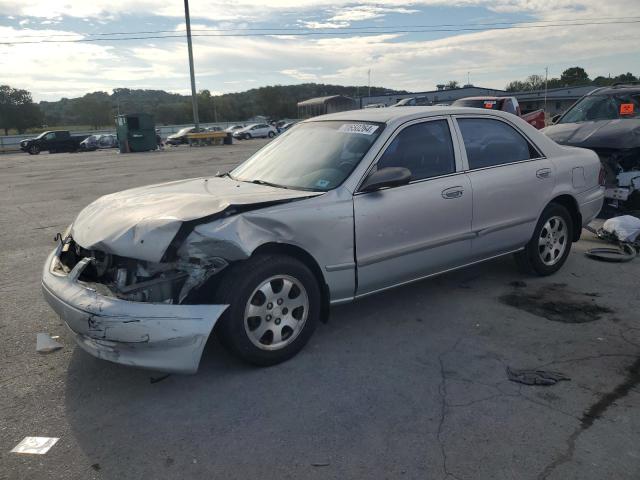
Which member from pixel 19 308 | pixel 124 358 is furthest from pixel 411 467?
pixel 19 308

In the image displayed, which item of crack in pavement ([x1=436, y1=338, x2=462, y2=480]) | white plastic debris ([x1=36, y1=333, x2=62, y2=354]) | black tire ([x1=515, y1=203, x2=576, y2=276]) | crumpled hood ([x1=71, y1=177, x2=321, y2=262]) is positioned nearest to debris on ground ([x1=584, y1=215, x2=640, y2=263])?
black tire ([x1=515, y1=203, x2=576, y2=276])

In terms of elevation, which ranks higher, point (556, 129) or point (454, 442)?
point (556, 129)

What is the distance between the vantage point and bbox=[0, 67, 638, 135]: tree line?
79750mm

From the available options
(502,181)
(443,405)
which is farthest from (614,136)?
(443,405)

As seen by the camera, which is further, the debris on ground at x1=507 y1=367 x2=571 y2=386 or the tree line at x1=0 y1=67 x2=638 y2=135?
the tree line at x1=0 y1=67 x2=638 y2=135

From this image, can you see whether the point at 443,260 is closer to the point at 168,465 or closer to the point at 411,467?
the point at 411,467

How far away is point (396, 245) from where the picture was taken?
3990mm

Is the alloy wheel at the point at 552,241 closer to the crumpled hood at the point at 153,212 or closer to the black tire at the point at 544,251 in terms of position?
the black tire at the point at 544,251

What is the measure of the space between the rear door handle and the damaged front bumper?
3.31m

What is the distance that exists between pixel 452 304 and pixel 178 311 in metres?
2.53

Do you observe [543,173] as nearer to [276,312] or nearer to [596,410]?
[596,410]

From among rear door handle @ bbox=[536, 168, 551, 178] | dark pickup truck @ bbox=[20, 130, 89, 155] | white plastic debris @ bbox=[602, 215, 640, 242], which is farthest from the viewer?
dark pickup truck @ bbox=[20, 130, 89, 155]

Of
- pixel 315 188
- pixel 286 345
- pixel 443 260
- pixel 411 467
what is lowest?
pixel 411 467

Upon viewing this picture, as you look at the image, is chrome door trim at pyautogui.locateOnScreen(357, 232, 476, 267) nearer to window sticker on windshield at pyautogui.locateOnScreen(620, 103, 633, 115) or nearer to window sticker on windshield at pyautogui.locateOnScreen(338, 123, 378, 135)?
window sticker on windshield at pyautogui.locateOnScreen(338, 123, 378, 135)
